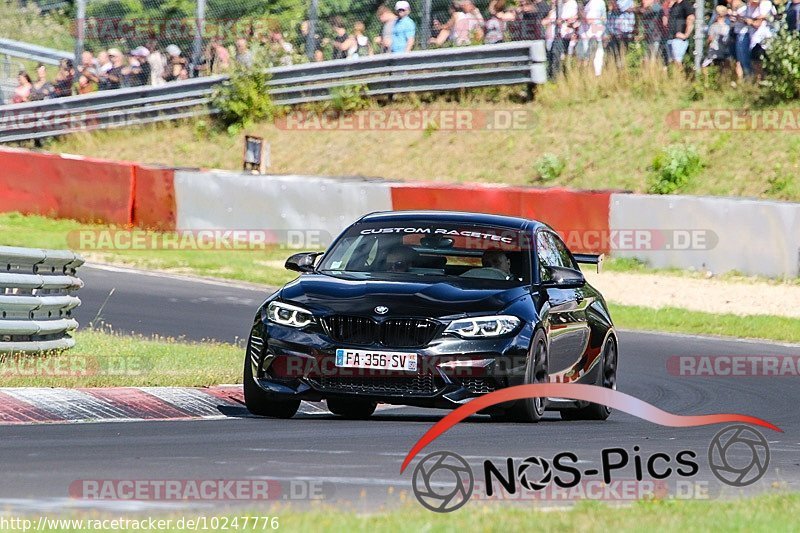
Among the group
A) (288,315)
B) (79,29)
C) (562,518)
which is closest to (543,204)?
(79,29)

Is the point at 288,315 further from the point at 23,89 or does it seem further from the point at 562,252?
the point at 23,89

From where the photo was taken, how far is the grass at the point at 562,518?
5.32m

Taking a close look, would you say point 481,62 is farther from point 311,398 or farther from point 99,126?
point 311,398

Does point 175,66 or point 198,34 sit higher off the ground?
point 198,34

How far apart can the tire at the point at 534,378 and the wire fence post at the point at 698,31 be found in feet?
47.7

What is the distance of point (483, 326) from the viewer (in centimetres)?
884

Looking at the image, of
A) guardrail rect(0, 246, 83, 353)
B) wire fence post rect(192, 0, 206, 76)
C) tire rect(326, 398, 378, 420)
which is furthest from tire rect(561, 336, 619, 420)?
wire fence post rect(192, 0, 206, 76)

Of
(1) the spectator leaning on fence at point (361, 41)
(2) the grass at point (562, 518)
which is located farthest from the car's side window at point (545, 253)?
(1) the spectator leaning on fence at point (361, 41)

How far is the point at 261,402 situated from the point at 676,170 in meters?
15.0

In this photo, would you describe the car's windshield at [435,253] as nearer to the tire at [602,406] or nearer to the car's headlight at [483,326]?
the car's headlight at [483,326]

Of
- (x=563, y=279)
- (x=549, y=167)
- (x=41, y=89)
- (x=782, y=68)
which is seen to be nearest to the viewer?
(x=563, y=279)

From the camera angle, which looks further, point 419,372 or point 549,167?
point 549,167

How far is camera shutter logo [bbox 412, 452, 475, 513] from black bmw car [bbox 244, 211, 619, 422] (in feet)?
4.52

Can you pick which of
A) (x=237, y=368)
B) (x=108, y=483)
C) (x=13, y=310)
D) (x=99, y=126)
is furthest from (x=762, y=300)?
(x=99, y=126)
